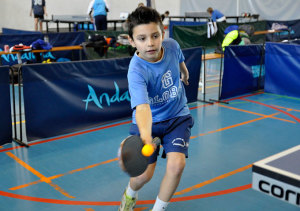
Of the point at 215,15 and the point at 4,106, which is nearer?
the point at 4,106

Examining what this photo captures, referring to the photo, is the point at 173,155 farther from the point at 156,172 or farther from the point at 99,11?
the point at 99,11

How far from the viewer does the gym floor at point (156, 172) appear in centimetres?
373

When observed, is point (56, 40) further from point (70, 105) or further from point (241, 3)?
point (241, 3)

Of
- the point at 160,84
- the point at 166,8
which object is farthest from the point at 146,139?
the point at 166,8

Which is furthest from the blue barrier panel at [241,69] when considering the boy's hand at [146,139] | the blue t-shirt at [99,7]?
the blue t-shirt at [99,7]

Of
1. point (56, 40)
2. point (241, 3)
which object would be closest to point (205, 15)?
point (241, 3)

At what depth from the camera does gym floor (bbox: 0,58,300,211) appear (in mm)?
3734

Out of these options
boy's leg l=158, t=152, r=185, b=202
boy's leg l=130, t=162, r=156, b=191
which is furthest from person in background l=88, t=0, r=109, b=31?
boy's leg l=158, t=152, r=185, b=202

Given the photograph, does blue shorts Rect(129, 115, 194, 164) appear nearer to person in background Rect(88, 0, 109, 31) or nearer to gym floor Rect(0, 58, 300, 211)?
gym floor Rect(0, 58, 300, 211)

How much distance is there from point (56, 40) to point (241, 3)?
1474cm

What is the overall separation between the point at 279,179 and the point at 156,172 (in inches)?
101

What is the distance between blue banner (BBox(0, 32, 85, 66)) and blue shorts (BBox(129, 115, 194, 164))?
7.78 m

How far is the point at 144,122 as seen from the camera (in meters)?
2.63

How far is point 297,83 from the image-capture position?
319 inches
